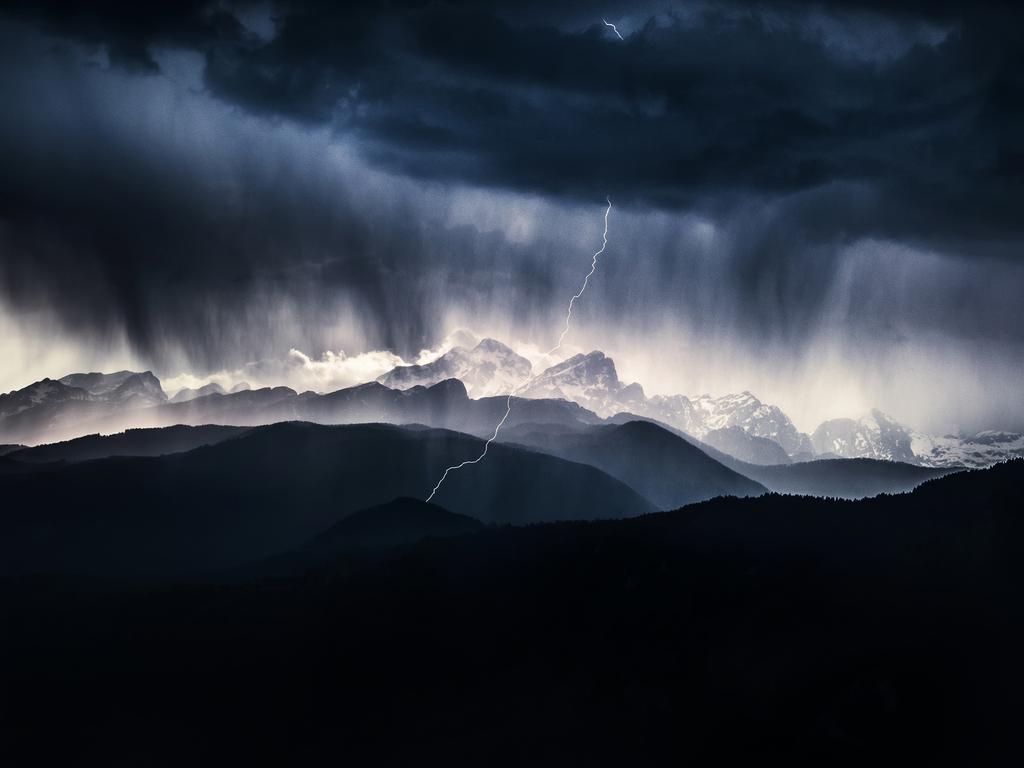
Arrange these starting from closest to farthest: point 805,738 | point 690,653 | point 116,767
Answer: point 805,738 → point 690,653 → point 116,767

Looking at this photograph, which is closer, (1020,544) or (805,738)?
(805,738)

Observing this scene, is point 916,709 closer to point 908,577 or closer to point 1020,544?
point 908,577

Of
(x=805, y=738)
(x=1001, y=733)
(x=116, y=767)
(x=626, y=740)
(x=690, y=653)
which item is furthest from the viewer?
(x=116, y=767)

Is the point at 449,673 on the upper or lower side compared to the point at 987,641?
lower

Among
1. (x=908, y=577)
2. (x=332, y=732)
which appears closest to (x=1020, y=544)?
(x=908, y=577)

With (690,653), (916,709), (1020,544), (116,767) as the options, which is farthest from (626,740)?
(116,767)

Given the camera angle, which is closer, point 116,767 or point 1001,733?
point 1001,733

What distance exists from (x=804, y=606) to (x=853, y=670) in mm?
22863

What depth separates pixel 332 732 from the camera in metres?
192

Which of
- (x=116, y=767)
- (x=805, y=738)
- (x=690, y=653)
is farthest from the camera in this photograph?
(x=116, y=767)

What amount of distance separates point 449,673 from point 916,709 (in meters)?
89.7

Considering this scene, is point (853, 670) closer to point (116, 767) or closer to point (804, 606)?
point (804, 606)

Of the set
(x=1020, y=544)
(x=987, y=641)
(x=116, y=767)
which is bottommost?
(x=116, y=767)

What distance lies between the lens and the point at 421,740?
180 metres
